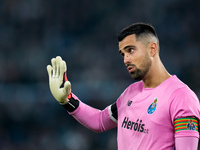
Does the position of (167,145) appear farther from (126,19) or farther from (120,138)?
(126,19)

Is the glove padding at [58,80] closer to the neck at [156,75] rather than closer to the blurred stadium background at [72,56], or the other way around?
the neck at [156,75]

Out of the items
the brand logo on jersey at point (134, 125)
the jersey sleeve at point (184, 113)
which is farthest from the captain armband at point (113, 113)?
the jersey sleeve at point (184, 113)

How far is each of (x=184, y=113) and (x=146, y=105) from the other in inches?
12.5

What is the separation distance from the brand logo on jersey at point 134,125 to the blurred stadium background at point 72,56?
13.9 feet

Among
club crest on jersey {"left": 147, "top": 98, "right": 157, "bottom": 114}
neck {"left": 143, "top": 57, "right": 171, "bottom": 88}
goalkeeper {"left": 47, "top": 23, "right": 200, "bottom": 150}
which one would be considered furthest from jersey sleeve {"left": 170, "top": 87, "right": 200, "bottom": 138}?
neck {"left": 143, "top": 57, "right": 171, "bottom": 88}

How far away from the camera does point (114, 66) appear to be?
738cm

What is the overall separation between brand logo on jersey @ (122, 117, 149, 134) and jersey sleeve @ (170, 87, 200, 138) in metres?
0.21

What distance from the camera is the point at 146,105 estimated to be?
2264mm

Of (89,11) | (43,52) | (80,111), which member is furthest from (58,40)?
(80,111)

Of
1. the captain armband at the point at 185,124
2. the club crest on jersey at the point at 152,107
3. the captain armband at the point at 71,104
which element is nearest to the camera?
the captain armband at the point at 185,124

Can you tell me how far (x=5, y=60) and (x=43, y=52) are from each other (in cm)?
79

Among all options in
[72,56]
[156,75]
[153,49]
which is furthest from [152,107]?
[72,56]

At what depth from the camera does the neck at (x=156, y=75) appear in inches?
91.7

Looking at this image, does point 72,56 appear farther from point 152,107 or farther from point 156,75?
point 152,107
